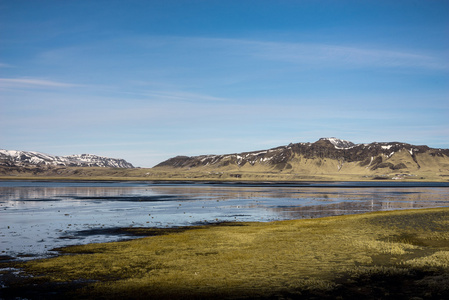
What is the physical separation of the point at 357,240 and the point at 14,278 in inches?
799

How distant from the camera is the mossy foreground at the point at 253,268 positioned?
1598 centimetres

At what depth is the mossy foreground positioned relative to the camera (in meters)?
16.0

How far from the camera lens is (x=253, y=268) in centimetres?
1961

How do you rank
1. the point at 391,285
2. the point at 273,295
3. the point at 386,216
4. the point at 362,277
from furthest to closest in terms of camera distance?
the point at 386,216
the point at 362,277
the point at 391,285
the point at 273,295

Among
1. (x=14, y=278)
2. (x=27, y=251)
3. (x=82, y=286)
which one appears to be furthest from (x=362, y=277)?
(x=27, y=251)

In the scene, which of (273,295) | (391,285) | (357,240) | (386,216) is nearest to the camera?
(273,295)

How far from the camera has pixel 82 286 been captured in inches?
668

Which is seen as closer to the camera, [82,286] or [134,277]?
[82,286]

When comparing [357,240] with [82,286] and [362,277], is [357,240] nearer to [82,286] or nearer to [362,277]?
[362,277]

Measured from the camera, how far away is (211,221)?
139 ft

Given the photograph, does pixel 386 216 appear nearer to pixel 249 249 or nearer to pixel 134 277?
pixel 249 249

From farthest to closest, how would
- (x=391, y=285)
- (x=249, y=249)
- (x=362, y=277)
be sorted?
(x=249, y=249)
(x=362, y=277)
(x=391, y=285)

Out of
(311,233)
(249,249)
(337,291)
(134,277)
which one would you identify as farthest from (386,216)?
(134,277)

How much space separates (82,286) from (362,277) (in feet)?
39.4
